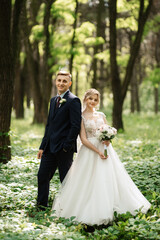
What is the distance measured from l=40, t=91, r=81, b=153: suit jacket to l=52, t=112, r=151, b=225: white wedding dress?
31 centimetres

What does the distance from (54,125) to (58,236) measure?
1.90 m

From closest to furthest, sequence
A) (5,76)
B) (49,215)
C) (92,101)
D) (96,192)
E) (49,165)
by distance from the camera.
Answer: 1. (96,192)
2. (49,215)
3. (49,165)
4. (92,101)
5. (5,76)

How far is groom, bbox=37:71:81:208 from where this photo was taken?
5.00 m

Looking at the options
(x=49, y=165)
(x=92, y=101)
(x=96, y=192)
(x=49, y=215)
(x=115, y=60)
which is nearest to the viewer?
(x=96, y=192)

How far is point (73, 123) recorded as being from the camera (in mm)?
4953

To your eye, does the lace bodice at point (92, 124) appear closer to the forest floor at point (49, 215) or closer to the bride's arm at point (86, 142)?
the bride's arm at point (86, 142)

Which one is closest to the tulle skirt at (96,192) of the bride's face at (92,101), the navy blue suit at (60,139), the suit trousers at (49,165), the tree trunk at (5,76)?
the suit trousers at (49,165)

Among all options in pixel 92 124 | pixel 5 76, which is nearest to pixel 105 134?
pixel 92 124

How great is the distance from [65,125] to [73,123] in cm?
21

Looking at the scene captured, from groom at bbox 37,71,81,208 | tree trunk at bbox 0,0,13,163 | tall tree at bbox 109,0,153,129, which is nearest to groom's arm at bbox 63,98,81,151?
groom at bbox 37,71,81,208

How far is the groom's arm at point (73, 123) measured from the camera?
16.2ft

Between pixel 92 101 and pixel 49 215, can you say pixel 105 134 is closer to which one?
pixel 92 101

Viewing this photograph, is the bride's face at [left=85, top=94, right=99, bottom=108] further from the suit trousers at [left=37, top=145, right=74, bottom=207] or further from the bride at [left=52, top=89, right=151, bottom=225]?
the suit trousers at [left=37, top=145, right=74, bottom=207]

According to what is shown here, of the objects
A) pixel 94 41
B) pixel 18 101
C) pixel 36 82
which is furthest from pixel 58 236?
pixel 18 101
